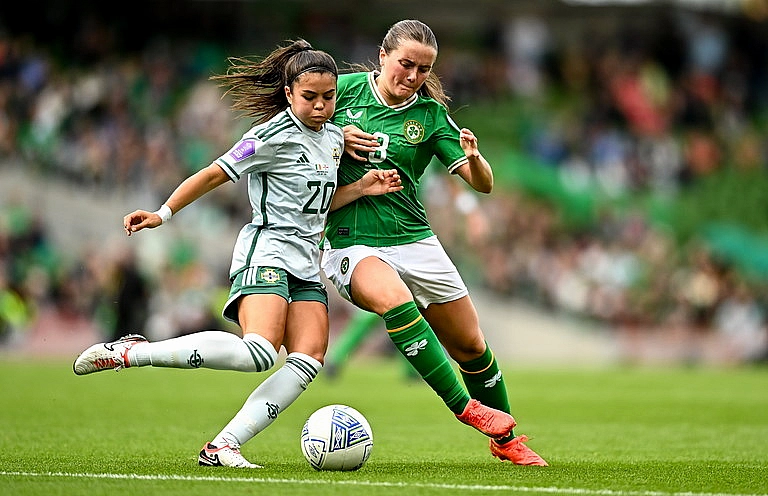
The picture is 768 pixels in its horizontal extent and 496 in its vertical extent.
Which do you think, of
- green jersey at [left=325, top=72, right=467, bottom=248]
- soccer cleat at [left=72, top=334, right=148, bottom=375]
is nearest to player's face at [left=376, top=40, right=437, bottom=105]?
green jersey at [left=325, top=72, right=467, bottom=248]

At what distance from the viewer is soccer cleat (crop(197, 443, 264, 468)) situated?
5.99 meters

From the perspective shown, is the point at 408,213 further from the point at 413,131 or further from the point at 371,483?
the point at 371,483

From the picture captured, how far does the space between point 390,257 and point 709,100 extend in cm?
2070

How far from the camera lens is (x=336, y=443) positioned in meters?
6.03

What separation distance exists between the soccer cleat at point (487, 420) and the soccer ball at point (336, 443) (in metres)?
0.52

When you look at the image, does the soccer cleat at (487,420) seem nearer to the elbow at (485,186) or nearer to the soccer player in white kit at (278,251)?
the soccer player in white kit at (278,251)

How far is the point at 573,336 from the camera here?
70.6 feet

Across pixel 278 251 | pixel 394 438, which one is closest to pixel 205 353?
pixel 278 251

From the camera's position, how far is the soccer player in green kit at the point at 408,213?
643 cm

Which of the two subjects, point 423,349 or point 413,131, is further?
point 413,131

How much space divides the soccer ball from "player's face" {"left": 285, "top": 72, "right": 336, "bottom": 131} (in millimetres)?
1533

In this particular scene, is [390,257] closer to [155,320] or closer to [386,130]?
[386,130]

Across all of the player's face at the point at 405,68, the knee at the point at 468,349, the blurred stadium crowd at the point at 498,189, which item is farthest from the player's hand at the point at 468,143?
the blurred stadium crowd at the point at 498,189

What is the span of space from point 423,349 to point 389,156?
110 cm
